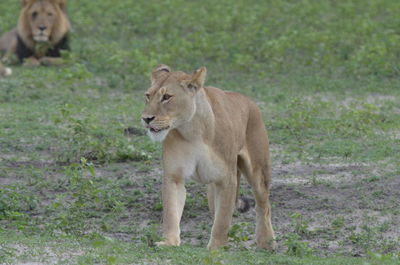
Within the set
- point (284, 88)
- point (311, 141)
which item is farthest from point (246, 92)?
point (311, 141)

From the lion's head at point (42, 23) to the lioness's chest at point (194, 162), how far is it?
7483 mm

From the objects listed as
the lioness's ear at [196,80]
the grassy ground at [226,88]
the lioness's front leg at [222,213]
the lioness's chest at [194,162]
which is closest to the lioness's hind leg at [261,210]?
the grassy ground at [226,88]

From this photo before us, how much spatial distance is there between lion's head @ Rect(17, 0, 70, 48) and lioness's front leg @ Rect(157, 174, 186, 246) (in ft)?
24.6

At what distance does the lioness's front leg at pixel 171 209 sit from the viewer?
18.5 feet

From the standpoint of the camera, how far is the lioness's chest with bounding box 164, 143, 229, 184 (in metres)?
5.65

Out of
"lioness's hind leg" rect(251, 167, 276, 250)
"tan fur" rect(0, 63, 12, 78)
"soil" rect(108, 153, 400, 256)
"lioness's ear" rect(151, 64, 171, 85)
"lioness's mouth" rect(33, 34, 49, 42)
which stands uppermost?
"lioness's ear" rect(151, 64, 171, 85)

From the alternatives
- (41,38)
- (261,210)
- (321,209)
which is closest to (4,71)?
(41,38)

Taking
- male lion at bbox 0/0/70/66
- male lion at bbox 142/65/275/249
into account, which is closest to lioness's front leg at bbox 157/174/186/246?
male lion at bbox 142/65/275/249

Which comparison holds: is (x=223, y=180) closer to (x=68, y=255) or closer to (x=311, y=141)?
(x=68, y=255)

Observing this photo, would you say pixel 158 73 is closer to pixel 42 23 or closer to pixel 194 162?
pixel 194 162

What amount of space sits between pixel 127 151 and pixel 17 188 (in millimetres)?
1194

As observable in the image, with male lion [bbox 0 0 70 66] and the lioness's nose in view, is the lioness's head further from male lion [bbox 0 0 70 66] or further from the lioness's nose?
male lion [bbox 0 0 70 66]

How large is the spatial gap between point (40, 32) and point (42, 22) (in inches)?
5.0

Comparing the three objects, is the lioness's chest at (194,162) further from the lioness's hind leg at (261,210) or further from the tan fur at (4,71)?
the tan fur at (4,71)
